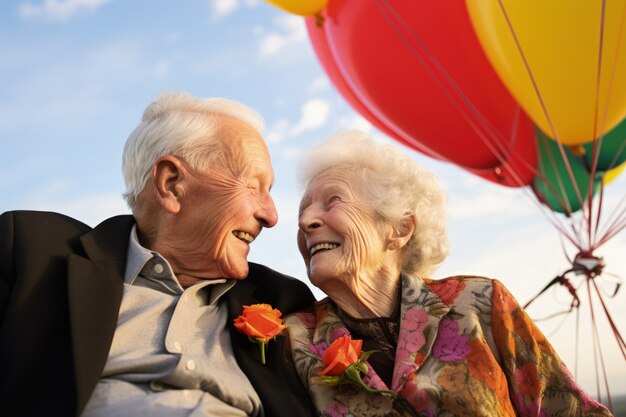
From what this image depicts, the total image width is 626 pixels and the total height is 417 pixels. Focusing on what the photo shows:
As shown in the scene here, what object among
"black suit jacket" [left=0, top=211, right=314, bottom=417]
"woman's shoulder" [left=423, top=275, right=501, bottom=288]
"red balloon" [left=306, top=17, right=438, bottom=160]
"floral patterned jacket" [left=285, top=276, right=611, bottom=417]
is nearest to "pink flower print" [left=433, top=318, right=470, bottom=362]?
"floral patterned jacket" [left=285, top=276, right=611, bottom=417]

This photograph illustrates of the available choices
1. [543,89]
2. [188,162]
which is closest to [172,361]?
[188,162]

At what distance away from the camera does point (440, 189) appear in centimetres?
304

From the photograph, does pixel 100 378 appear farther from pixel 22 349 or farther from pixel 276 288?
pixel 276 288

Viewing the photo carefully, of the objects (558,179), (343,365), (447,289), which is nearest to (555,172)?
(558,179)

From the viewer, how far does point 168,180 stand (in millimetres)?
2734

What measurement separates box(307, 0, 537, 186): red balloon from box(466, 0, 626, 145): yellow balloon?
6.7 inches

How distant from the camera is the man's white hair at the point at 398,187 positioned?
9.52 feet

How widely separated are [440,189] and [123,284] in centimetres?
140

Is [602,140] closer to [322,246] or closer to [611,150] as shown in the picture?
[611,150]

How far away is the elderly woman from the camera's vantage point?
2.40 metres

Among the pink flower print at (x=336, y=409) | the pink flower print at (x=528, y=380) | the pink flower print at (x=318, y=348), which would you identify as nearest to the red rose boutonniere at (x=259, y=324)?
the pink flower print at (x=318, y=348)

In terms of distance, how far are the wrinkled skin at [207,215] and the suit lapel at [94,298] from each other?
19 centimetres

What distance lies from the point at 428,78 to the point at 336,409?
3.20 m

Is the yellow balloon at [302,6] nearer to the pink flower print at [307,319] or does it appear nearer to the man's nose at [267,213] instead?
the man's nose at [267,213]
